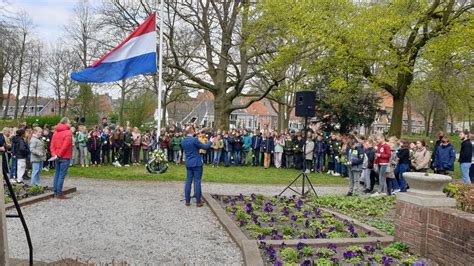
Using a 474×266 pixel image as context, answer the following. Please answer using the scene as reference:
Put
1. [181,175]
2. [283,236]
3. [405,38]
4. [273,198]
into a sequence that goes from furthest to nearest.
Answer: [405,38] → [181,175] → [273,198] → [283,236]

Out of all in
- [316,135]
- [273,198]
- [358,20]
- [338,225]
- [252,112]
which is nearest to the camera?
[338,225]

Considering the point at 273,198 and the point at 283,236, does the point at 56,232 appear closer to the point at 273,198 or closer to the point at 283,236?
the point at 283,236

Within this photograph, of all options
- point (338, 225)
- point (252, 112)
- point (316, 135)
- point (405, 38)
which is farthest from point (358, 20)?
point (252, 112)

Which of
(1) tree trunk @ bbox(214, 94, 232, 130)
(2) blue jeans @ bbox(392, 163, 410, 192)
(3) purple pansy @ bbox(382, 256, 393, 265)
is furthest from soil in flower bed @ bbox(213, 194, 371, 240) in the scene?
(1) tree trunk @ bbox(214, 94, 232, 130)

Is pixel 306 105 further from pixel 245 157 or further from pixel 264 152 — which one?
pixel 245 157

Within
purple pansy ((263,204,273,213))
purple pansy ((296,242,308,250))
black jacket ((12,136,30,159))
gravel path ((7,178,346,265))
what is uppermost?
black jacket ((12,136,30,159))

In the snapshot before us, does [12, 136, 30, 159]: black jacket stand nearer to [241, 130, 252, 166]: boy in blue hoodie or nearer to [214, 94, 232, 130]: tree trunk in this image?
[241, 130, 252, 166]: boy in blue hoodie

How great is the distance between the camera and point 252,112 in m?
84.2

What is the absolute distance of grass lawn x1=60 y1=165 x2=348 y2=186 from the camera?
14.2 metres

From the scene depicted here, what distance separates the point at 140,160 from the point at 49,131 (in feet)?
15.1

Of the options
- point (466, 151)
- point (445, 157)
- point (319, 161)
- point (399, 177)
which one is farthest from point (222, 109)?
point (466, 151)

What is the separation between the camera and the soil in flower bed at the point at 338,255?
229 inches

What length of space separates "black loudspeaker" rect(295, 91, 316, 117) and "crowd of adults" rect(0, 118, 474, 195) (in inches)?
31.0

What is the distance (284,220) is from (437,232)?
3.17m
